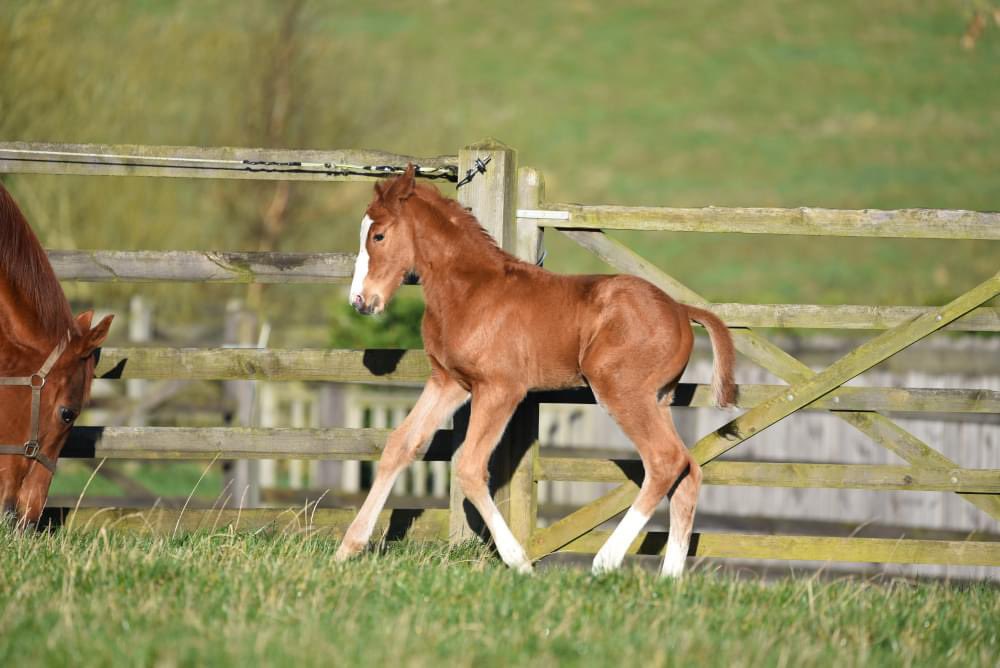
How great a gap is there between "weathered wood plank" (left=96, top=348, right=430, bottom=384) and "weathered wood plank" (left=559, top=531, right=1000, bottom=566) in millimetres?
1179

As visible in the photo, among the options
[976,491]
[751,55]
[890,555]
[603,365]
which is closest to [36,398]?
[603,365]

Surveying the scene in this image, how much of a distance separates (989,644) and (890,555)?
1.35 metres

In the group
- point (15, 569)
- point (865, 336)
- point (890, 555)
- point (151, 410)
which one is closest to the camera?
point (15, 569)

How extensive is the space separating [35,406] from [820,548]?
11.8ft

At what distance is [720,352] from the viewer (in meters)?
5.02

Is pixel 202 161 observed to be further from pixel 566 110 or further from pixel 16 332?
pixel 566 110

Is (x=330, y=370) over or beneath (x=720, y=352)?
beneath

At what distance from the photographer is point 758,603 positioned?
4340 mm

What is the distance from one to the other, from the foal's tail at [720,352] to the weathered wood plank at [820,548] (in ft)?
2.59

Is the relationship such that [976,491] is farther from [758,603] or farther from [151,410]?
[151,410]

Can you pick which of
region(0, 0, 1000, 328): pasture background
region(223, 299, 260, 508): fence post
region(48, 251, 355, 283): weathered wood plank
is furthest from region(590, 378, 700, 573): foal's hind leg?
region(223, 299, 260, 508): fence post

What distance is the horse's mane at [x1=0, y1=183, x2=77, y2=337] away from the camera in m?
5.23

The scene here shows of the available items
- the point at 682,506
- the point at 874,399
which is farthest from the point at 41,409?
the point at 874,399

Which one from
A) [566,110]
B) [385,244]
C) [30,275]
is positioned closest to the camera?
[385,244]
